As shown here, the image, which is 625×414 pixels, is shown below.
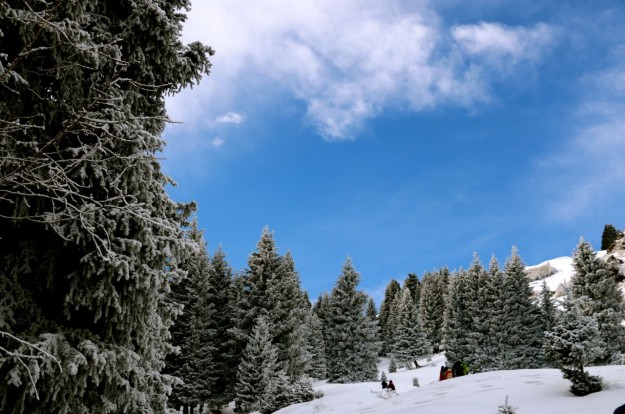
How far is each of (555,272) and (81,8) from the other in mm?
94002

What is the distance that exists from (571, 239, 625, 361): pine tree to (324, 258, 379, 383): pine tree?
17140mm

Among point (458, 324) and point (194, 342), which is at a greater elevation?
point (458, 324)

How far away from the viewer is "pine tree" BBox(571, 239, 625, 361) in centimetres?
3294

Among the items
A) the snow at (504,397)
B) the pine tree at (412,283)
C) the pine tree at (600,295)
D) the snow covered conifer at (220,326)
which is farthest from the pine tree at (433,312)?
the snow at (504,397)

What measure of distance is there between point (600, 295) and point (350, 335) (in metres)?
20.2

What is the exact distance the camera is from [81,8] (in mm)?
5906

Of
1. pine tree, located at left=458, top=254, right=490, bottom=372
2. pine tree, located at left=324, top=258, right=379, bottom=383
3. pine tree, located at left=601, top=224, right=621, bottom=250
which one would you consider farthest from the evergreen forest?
pine tree, located at left=601, top=224, right=621, bottom=250

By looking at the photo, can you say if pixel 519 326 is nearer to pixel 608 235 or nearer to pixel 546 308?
pixel 546 308

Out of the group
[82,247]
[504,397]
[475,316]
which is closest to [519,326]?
[475,316]

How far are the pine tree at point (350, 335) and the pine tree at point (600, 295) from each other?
56.2 ft

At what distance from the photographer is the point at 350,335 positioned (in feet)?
129

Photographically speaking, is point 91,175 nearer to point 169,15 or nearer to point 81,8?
point 81,8

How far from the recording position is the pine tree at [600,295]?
32938mm

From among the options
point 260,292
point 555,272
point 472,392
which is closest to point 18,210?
point 472,392
